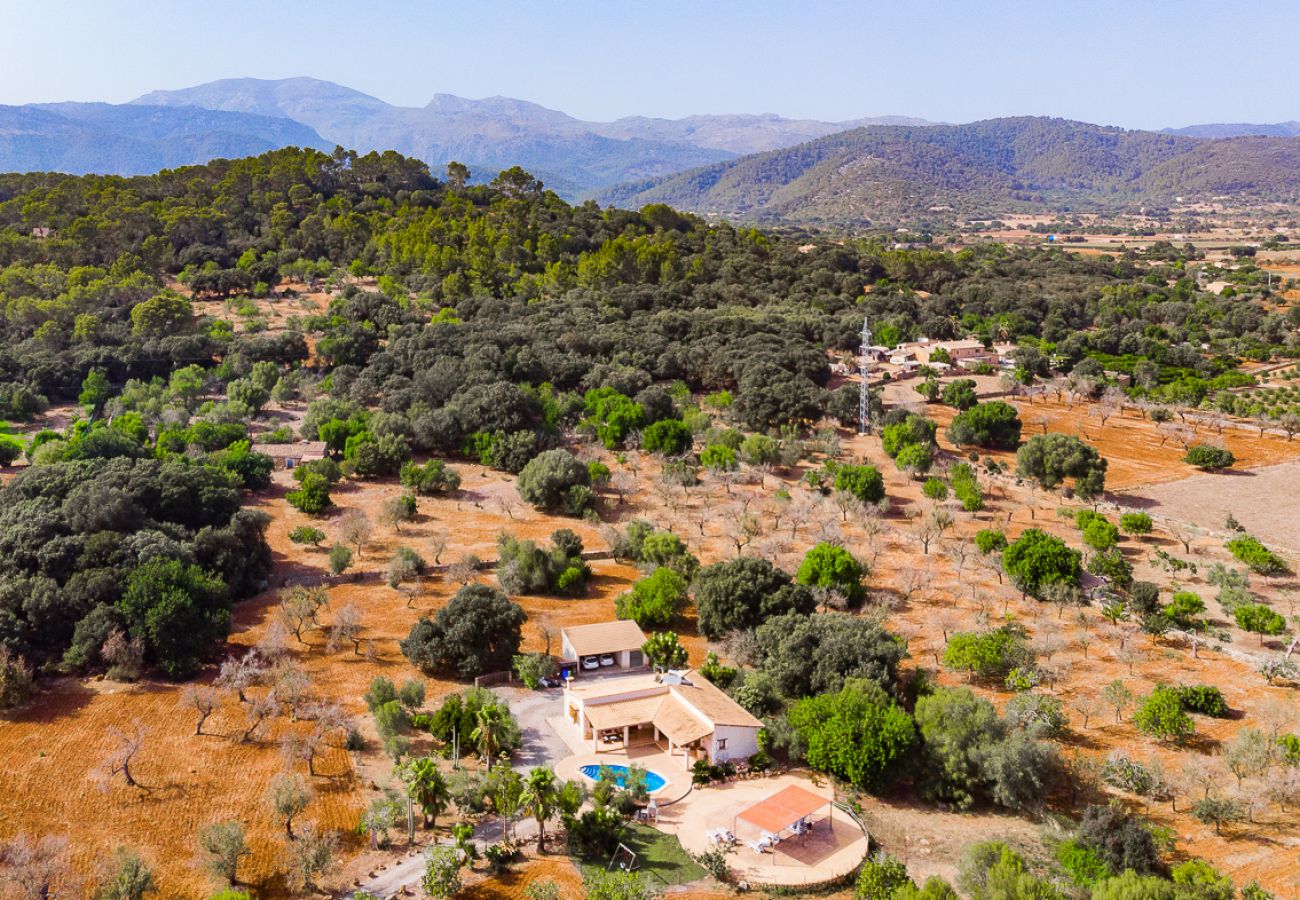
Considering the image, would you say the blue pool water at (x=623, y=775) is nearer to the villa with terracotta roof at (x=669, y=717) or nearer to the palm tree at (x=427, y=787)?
the villa with terracotta roof at (x=669, y=717)

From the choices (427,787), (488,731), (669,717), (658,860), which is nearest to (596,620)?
(669,717)

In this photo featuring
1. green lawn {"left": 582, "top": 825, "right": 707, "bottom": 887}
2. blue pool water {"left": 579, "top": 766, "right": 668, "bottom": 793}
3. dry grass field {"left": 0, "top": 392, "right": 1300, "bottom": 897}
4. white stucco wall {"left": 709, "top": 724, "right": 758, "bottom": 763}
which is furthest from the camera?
white stucco wall {"left": 709, "top": 724, "right": 758, "bottom": 763}

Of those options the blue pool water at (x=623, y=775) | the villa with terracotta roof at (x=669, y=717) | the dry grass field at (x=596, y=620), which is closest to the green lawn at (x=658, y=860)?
the blue pool water at (x=623, y=775)

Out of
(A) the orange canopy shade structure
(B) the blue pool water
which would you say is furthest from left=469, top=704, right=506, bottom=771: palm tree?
(A) the orange canopy shade structure

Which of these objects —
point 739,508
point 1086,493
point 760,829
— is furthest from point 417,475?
point 1086,493

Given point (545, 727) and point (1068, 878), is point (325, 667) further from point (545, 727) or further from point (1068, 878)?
point (1068, 878)

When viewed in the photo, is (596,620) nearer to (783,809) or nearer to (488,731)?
(488,731)

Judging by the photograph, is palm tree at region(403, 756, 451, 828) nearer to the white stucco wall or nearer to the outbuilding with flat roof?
the white stucco wall
